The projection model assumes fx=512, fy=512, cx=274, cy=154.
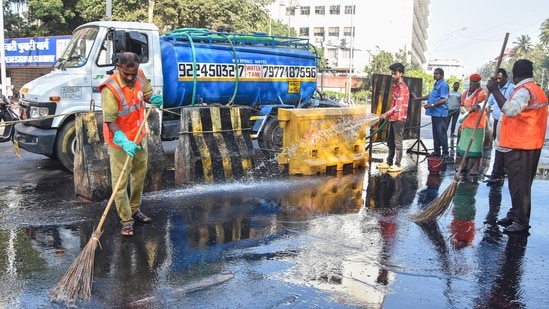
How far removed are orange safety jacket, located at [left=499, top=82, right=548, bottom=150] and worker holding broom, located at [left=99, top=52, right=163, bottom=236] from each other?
13.0 ft

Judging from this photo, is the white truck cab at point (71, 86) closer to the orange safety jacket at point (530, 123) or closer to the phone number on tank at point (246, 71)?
the phone number on tank at point (246, 71)

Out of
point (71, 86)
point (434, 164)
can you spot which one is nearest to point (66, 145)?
point (71, 86)

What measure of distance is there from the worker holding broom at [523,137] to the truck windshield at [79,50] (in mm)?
6430

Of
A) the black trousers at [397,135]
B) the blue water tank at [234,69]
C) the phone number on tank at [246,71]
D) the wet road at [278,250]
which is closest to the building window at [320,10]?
the blue water tank at [234,69]

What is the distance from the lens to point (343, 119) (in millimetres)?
9430

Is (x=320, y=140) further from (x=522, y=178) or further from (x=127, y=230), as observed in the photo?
(x=127, y=230)

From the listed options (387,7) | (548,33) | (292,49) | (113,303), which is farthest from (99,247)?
(548,33)

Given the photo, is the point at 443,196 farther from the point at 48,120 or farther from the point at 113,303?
the point at 48,120

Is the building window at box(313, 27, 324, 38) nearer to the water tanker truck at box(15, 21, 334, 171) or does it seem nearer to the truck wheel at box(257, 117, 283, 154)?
the water tanker truck at box(15, 21, 334, 171)

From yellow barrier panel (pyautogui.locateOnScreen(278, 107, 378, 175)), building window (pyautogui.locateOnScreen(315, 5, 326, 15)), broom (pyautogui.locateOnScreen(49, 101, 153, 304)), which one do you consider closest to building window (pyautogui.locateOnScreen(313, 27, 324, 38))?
building window (pyautogui.locateOnScreen(315, 5, 326, 15))

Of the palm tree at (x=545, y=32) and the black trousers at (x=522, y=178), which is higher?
the palm tree at (x=545, y=32)

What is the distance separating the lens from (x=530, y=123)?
5645 mm

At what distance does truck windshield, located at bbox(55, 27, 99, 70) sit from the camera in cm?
872

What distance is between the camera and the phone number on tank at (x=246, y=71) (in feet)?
32.1
